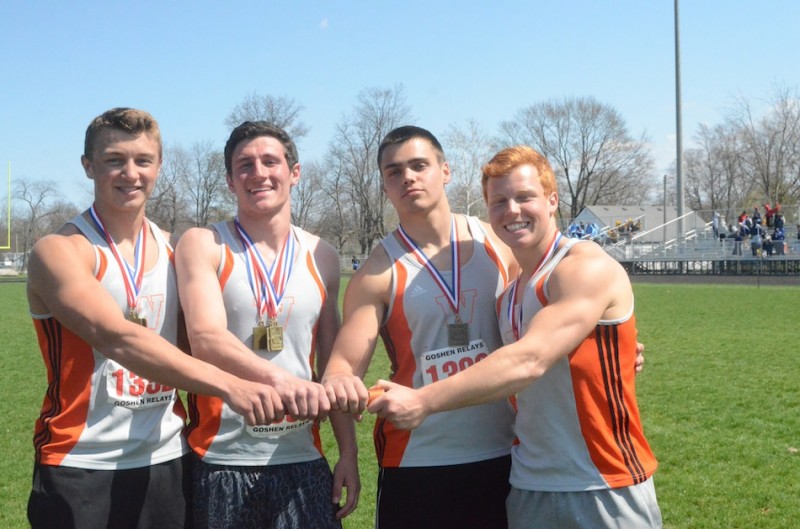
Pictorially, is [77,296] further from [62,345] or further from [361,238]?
[361,238]

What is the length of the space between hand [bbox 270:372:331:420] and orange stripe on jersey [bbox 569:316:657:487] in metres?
0.96

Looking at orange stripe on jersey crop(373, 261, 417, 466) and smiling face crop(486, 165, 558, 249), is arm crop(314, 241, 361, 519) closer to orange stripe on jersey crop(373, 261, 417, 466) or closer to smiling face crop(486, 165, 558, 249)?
orange stripe on jersey crop(373, 261, 417, 466)

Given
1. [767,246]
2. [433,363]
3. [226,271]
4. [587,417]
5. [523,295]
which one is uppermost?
[767,246]

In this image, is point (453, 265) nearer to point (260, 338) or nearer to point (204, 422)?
point (260, 338)

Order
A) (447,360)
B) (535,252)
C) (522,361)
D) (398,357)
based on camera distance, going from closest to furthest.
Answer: (522,361) → (535,252) → (447,360) → (398,357)

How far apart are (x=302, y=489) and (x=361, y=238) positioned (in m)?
72.0

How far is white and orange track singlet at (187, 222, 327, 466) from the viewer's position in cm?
349

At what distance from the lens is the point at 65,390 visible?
339 centimetres

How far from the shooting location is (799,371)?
12273mm

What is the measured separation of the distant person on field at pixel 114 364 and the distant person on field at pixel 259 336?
15 centimetres

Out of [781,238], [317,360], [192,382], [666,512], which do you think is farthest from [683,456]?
[781,238]

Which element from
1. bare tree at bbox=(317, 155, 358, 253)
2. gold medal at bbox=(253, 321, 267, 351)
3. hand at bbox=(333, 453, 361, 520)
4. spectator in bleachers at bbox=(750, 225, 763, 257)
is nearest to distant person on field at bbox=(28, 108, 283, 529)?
gold medal at bbox=(253, 321, 267, 351)

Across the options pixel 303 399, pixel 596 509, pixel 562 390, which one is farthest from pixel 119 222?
pixel 596 509

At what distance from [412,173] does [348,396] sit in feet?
3.82
